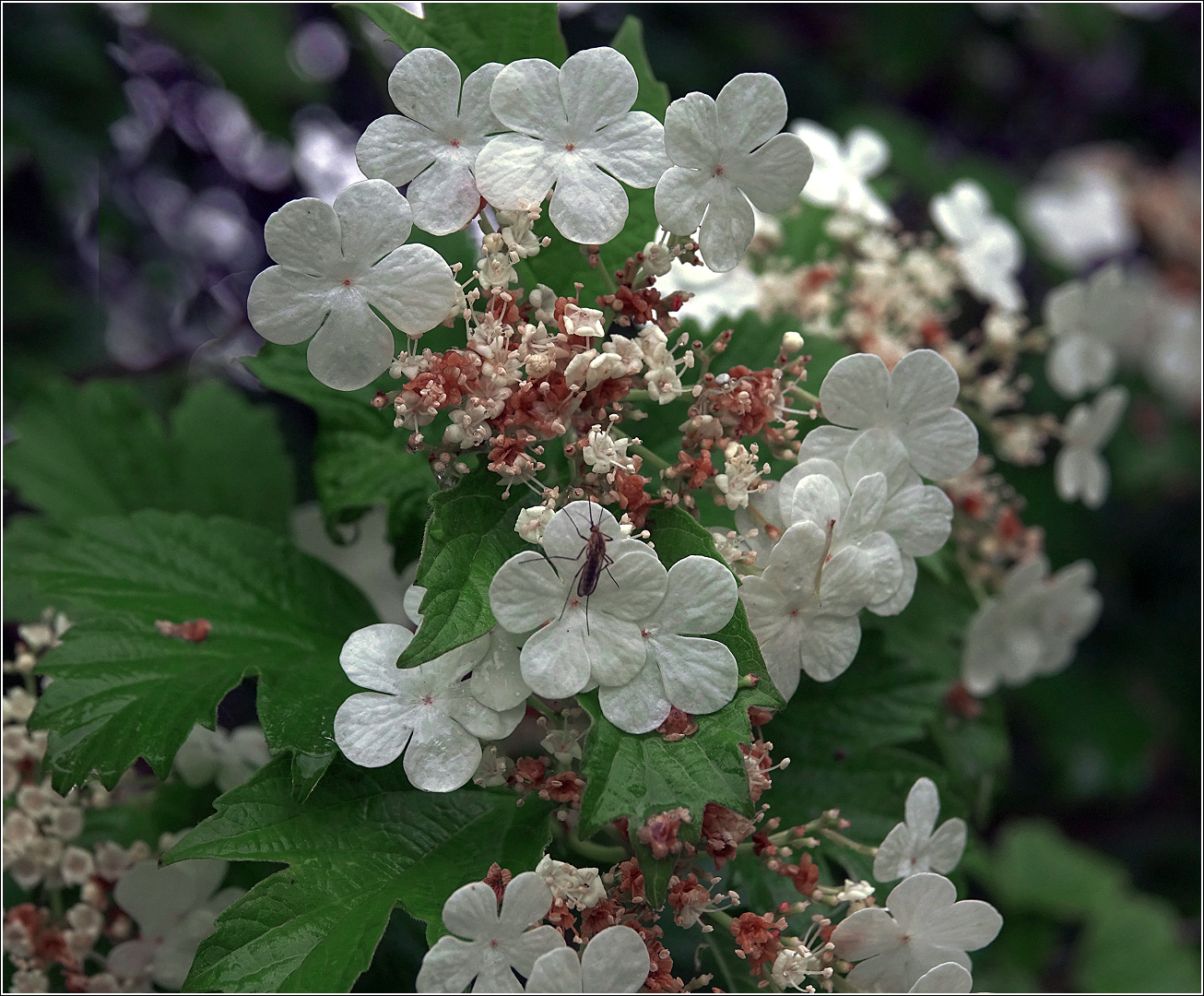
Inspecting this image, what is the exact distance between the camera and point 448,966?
25.3 inches

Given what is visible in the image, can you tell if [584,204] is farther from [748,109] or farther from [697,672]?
[697,672]

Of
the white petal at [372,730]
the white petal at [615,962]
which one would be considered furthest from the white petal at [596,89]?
the white petal at [615,962]

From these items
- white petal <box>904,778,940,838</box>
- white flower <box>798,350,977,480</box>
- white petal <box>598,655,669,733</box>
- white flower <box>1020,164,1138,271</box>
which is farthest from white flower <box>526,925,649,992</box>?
white flower <box>1020,164,1138,271</box>

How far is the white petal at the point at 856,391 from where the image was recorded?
2.50ft

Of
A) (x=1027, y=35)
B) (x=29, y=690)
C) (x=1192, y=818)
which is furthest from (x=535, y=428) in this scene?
(x=1192, y=818)

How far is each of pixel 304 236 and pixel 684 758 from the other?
43 centimetres

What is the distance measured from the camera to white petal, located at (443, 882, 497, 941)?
632mm

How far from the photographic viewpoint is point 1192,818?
2.39 metres

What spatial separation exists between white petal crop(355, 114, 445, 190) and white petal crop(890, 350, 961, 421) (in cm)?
39

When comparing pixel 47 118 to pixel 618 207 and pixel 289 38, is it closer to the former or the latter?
pixel 289 38

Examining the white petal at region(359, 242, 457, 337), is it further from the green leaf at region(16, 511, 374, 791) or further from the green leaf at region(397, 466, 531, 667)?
the green leaf at region(16, 511, 374, 791)

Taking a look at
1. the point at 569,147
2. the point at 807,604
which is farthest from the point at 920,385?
the point at 569,147

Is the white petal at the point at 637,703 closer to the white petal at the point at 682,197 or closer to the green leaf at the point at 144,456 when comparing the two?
the white petal at the point at 682,197

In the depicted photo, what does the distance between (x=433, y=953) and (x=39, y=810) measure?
47 cm
